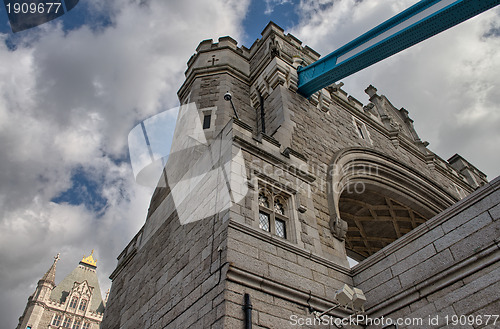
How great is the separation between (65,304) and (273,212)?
6078 centimetres

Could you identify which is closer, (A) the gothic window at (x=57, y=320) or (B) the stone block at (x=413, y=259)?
(B) the stone block at (x=413, y=259)

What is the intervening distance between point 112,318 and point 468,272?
809cm

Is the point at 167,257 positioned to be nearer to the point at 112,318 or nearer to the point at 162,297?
the point at 162,297

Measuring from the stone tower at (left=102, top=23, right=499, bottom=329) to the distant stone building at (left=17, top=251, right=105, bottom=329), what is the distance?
164 ft

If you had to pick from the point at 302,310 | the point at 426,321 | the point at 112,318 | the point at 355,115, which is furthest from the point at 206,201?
the point at 355,115

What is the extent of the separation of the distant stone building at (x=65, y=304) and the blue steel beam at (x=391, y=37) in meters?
52.6

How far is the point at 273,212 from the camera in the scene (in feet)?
21.1

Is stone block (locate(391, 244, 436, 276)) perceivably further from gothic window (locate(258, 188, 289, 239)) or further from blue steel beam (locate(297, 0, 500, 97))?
blue steel beam (locate(297, 0, 500, 97))

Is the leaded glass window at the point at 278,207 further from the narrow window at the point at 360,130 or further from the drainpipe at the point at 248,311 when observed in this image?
the narrow window at the point at 360,130

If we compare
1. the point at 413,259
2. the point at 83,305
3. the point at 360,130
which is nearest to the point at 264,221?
the point at 413,259

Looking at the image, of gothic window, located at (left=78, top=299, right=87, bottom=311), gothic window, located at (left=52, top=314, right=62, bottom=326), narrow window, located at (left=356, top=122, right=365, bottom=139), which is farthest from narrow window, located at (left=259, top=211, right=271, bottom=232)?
gothic window, located at (left=78, top=299, right=87, bottom=311)

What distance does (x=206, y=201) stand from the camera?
21.7 feet

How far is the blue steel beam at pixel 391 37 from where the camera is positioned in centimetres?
949

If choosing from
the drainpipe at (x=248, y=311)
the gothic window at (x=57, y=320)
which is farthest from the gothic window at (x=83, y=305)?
the drainpipe at (x=248, y=311)
